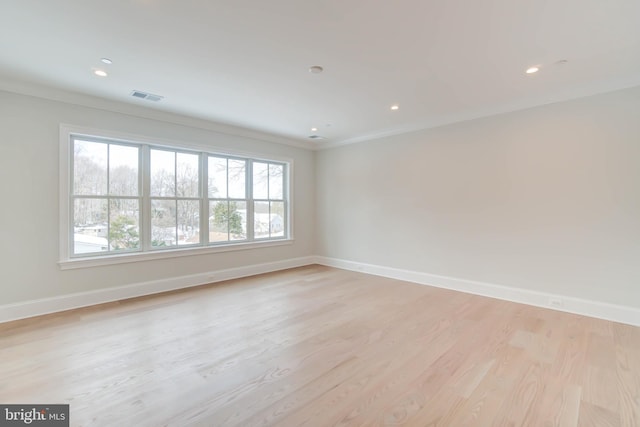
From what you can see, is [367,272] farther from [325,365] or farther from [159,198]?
[159,198]

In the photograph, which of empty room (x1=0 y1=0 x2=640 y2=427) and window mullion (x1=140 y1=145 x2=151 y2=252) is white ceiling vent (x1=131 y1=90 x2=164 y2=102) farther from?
window mullion (x1=140 y1=145 x2=151 y2=252)

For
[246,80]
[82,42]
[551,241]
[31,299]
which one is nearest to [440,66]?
[246,80]

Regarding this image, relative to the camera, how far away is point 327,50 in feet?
8.66

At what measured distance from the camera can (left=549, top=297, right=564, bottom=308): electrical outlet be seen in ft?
11.9

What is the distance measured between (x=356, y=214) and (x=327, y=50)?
3690 mm

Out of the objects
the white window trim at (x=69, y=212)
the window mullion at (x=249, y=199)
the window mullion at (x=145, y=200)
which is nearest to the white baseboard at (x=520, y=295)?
the window mullion at (x=249, y=199)

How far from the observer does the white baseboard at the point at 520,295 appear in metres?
3.27

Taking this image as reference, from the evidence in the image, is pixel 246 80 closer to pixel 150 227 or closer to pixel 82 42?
pixel 82 42

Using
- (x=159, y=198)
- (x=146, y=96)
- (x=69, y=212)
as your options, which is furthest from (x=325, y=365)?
(x=146, y=96)

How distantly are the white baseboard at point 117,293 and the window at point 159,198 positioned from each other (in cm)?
50

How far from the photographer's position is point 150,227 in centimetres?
438

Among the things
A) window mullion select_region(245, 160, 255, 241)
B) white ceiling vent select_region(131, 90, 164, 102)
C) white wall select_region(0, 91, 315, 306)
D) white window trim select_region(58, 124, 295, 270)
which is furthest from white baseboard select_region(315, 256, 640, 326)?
white ceiling vent select_region(131, 90, 164, 102)

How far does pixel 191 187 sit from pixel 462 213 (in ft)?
14.7

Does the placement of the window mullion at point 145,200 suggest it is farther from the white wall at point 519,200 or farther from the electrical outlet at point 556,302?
the electrical outlet at point 556,302
